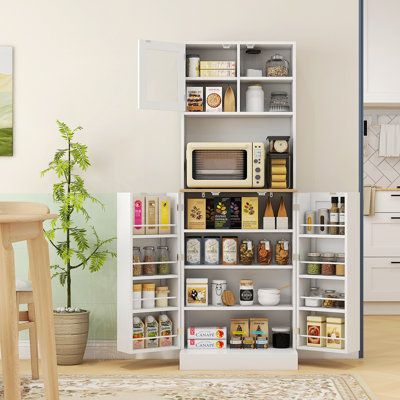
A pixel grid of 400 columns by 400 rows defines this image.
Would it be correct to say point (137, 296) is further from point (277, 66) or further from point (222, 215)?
point (277, 66)

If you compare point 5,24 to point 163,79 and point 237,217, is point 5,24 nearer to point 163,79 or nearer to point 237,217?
point 163,79

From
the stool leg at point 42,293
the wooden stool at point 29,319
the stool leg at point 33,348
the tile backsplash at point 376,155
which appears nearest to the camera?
the stool leg at point 42,293

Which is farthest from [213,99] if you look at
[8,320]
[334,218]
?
[8,320]

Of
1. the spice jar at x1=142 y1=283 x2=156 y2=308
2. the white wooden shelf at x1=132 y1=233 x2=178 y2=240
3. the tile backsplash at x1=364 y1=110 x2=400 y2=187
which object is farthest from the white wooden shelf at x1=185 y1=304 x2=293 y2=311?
the tile backsplash at x1=364 y1=110 x2=400 y2=187

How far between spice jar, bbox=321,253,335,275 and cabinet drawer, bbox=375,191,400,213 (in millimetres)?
2169

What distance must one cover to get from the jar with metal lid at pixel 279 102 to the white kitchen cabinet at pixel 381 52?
2209 mm

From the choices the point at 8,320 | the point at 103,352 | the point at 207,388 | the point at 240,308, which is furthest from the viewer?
the point at 103,352

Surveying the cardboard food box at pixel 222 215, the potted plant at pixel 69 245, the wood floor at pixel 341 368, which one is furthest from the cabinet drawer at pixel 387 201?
the potted plant at pixel 69 245

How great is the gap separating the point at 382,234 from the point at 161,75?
9.74ft

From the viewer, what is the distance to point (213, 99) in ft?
16.0

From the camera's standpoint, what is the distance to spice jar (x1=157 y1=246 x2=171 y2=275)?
486cm

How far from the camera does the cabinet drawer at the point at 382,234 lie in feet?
22.4

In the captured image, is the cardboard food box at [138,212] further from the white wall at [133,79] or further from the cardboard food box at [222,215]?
the cardboard food box at [222,215]

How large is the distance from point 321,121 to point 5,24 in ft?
6.91
